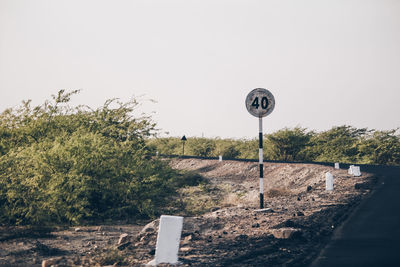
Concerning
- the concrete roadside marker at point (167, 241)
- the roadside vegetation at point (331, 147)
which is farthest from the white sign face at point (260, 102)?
the roadside vegetation at point (331, 147)

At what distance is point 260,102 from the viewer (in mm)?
11617

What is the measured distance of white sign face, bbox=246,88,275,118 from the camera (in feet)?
37.8

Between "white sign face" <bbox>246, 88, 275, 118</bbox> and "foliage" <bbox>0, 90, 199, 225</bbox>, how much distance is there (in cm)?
374

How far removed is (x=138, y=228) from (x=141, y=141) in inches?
155

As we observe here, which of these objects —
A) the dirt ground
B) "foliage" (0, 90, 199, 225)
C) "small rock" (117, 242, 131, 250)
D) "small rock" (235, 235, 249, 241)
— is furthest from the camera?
"foliage" (0, 90, 199, 225)

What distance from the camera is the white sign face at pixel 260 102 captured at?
37.8ft

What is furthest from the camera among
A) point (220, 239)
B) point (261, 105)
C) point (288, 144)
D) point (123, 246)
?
point (288, 144)

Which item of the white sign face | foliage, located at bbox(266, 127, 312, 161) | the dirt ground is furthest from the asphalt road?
foliage, located at bbox(266, 127, 312, 161)

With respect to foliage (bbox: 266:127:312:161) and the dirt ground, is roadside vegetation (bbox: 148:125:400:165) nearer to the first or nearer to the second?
foliage (bbox: 266:127:312:161)

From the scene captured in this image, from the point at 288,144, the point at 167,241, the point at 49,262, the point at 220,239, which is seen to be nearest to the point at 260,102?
the point at 220,239

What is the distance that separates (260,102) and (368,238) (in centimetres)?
479

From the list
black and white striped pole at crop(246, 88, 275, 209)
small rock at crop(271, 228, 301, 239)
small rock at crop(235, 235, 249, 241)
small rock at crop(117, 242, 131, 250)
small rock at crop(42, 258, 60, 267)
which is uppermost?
black and white striped pole at crop(246, 88, 275, 209)

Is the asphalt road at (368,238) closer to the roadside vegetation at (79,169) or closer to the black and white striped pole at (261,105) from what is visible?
the black and white striped pole at (261,105)

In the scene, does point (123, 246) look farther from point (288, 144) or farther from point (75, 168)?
point (288, 144)
